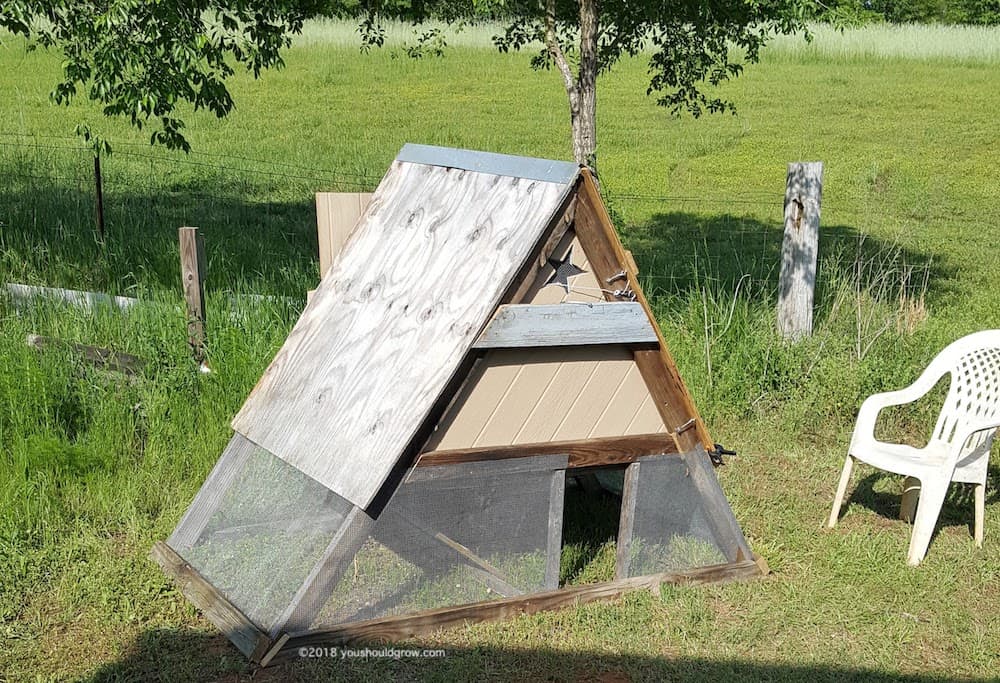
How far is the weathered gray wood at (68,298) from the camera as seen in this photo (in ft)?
22.5

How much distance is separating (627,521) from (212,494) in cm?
183

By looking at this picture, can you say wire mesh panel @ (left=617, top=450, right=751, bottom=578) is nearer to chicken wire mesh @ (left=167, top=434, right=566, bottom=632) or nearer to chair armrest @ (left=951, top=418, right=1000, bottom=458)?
chicken wire mesh @ (left=167, top=434, right=566, bottom=632)

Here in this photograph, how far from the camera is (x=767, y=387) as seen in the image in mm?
6957

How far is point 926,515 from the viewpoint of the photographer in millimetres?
5133

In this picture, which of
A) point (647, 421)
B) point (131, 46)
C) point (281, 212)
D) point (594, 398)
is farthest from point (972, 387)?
point (281, 212)

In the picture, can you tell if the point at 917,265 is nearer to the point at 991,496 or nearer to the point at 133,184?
the point at 991,496

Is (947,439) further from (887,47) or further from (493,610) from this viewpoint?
(887,47)

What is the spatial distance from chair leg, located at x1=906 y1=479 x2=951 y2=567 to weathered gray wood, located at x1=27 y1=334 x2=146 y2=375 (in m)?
4.29

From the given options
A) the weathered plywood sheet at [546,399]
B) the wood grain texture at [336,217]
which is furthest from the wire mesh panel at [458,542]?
the wood grain texture at [336,217]

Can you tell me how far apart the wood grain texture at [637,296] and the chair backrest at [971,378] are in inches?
71.5

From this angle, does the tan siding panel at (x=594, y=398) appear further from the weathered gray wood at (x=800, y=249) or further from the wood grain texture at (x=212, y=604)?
the weathered gray wood at (x=800, y=249)

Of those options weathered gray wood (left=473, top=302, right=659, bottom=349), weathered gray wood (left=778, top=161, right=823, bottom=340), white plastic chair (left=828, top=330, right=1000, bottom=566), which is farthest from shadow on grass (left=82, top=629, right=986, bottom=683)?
weathered gray wood (left=778, top=161, right=823, bottom=340)

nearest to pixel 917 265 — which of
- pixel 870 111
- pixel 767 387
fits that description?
pixel 767 387

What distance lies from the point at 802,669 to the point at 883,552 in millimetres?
1274
